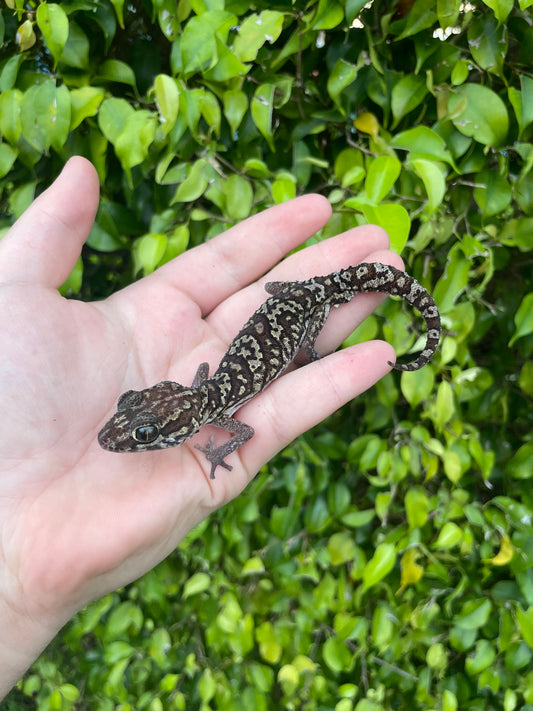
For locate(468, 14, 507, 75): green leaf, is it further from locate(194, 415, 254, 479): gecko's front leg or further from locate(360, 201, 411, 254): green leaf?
locate(194, 415, 254, 479): gecko's front leg

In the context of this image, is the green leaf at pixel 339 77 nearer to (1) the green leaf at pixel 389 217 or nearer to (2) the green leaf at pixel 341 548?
(1) the green leaf at pixel 389 217

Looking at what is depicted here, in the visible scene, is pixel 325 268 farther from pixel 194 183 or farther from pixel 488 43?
pixel 488 43

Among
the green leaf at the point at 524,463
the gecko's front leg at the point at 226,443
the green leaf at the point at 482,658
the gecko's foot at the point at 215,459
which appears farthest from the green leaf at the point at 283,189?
the green leaf at the point at 482,658

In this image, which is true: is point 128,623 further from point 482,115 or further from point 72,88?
point 482,115

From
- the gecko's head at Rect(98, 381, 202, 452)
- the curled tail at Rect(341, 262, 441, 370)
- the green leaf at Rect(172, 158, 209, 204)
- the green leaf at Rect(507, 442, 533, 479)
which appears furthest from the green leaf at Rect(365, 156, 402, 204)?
the green leaf at Rect(507, 442, 533, 479)

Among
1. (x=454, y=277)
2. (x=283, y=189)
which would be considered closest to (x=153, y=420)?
(x=283, y=189)
